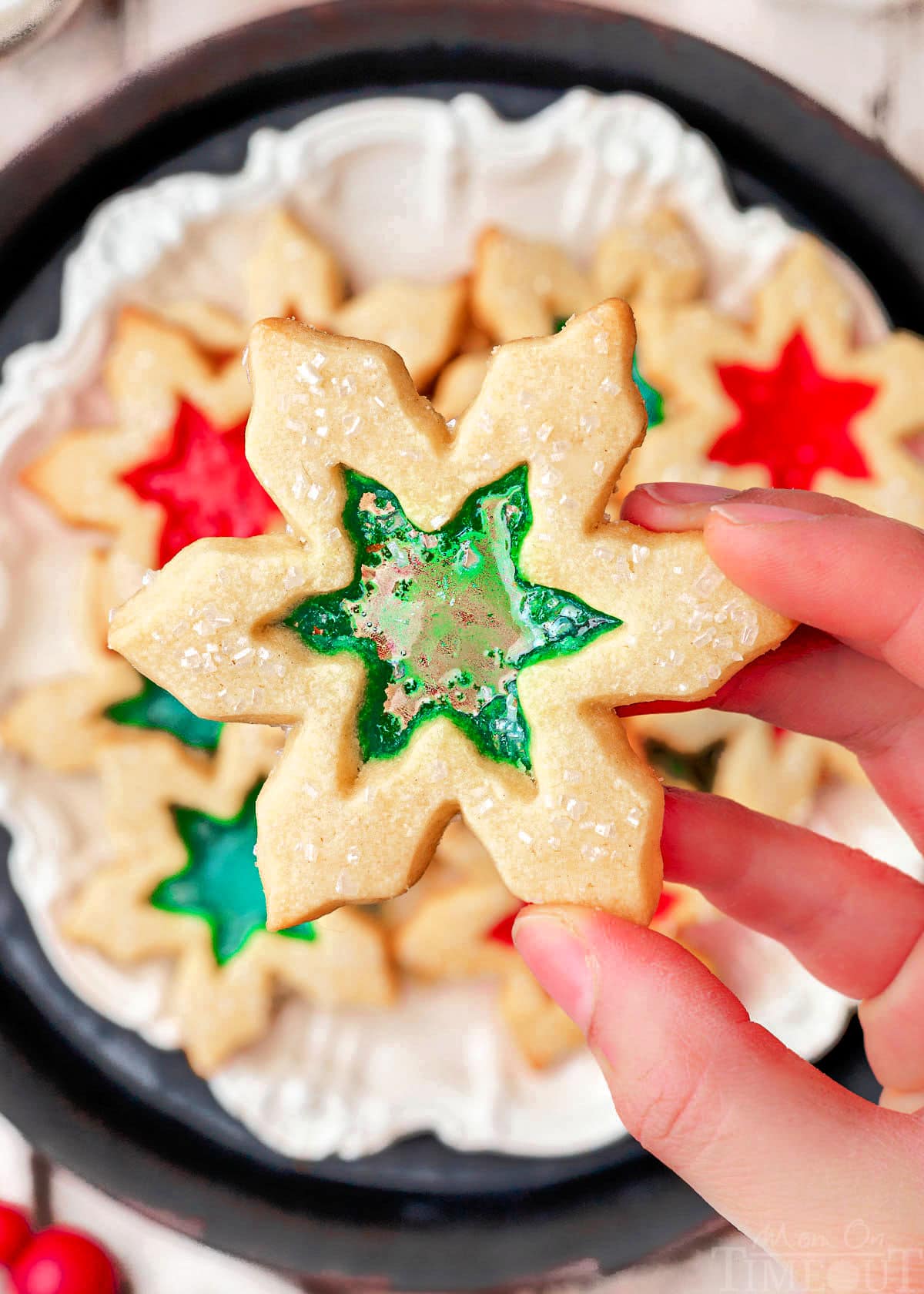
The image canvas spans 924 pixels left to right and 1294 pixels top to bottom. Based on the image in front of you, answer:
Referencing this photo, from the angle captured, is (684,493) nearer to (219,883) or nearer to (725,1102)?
(725,1102)

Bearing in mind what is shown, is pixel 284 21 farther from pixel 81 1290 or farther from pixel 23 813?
pixel 81 1290

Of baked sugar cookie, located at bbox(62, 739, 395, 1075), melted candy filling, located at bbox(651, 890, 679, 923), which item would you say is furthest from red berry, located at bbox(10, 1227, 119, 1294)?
melted candy filling, located at bbox(651, 890, 679, 923)

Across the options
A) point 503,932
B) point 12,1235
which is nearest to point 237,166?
point 503,932

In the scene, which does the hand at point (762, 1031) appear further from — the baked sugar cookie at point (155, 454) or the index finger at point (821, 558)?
the baked sugar cookie at point (155, 454)

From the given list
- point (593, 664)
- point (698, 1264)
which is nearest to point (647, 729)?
point (593, 664)

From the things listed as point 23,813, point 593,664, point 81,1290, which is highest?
point 593,664

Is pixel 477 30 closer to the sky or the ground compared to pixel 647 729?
closer to the sky

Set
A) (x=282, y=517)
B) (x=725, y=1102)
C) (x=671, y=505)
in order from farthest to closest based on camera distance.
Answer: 1. (x=282, y=517)
2. (x=671, y=505)
3. (x=725, y=1102)

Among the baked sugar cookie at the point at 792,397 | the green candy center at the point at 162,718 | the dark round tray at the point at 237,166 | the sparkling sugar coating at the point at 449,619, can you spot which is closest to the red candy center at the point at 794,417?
the baked sugar cookie at the point at 792,397
